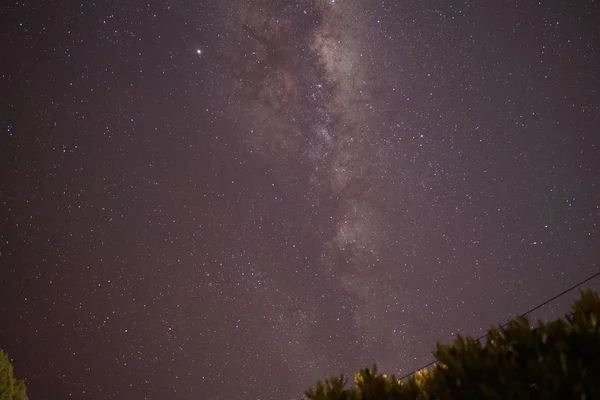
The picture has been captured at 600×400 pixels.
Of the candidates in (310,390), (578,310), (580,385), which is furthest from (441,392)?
(578,310)

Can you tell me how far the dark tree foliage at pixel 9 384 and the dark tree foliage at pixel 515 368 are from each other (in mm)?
9410

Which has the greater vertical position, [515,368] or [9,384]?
[9,384]

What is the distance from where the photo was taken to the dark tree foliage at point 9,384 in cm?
850

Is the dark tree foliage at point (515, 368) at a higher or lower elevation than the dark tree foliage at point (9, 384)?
lower

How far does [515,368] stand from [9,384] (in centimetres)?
1088

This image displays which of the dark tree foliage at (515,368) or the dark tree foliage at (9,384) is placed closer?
the dark tree foliage at (515,368)

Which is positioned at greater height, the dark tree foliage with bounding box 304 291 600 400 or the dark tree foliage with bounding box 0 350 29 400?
the dark tree foliage with bounding box 0 350 29 400

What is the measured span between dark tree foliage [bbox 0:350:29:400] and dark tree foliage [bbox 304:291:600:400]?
9410 mm

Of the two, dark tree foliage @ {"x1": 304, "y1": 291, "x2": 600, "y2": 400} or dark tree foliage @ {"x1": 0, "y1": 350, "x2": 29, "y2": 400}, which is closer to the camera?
dark tree foliage @ {"x1": 304, "y1": 291, "x2": 600, "y2": 400}

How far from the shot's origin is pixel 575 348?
A: 6.95 ft

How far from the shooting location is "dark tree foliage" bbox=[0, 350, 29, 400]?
8.50 meters

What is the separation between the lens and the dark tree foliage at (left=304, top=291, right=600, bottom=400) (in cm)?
187

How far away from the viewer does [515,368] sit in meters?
2.06

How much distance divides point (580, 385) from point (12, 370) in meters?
11.4
